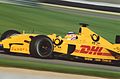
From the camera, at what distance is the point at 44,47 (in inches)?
385

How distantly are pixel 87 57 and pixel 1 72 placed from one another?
2.82 m

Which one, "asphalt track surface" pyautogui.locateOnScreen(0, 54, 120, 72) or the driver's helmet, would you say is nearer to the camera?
"asphalt track surface" pyautogui.locateOnScreen(0, 54, 120, 72)

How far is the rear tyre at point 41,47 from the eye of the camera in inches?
383

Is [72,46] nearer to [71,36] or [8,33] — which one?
[71,36]

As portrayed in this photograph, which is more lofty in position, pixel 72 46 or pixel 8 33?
pixel 8 33

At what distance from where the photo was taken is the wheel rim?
9727 mm

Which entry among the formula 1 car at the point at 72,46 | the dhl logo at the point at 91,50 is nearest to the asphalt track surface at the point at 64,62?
the formula 1 car at the point at 72,46

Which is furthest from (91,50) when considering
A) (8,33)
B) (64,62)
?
(8,33)

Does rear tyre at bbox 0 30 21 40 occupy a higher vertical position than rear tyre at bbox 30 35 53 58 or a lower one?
higher

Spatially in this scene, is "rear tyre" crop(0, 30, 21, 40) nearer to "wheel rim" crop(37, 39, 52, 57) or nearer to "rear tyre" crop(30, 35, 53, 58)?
"rear tyre" crop(30, 35, 53, 58)

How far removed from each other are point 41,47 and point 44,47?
→ 0.34 ft

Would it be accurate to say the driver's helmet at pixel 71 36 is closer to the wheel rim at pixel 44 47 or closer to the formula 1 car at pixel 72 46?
the formula 1 car at pixel 72 46

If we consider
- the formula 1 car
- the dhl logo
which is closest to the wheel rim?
→ the formula 1 car

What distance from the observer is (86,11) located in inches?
454
